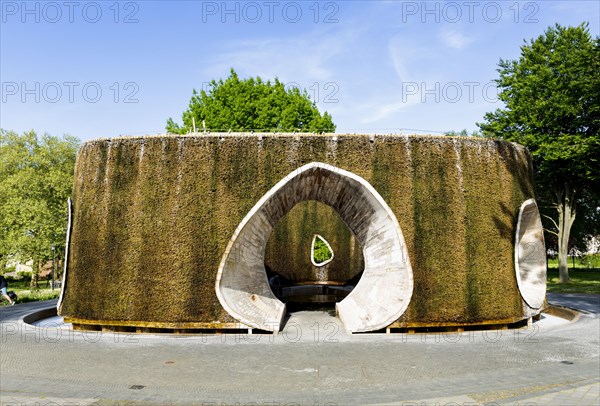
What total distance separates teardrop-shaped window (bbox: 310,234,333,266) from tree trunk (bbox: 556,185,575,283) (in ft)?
55.7

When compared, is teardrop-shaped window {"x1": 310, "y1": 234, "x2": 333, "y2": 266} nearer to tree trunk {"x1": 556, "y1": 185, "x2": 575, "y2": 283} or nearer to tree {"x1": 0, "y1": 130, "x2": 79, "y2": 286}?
tree trunk {"x1": 556, "y1": 185, "x2": 575, "y2": 283}

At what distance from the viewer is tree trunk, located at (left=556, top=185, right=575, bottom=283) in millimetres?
29719

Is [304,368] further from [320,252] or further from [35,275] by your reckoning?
[35,275]

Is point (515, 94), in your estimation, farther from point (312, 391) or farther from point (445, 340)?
point (312, 391)

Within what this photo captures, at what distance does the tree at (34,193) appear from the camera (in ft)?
113

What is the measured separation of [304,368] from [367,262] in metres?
6.10

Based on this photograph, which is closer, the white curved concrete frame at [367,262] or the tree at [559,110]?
the white curved concrete frame at [367,262]

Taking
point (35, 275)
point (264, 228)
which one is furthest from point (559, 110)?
point (35, 275)

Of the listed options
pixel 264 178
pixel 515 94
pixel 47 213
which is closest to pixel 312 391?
pixel 264 178

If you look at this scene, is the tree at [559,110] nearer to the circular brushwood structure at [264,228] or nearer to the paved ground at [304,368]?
the circular brushwood structure at [264,228]

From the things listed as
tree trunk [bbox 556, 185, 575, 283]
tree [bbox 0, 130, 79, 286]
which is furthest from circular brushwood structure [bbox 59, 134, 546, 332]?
tree [bbox 0, 130, 79, 286]

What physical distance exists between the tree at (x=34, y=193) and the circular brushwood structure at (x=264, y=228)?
23.7 m

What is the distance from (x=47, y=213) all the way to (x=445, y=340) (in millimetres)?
33237

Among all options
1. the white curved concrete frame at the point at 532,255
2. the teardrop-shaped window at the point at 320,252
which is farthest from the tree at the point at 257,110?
the white curved concrete frame at the point at 532,255
